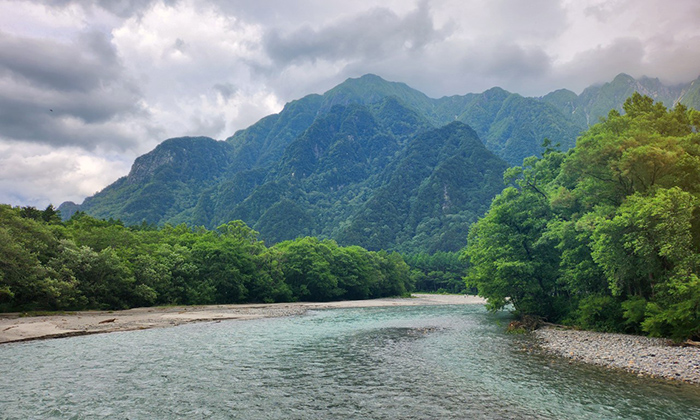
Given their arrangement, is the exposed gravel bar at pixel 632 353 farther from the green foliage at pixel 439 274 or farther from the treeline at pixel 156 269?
the green foliage at pixel 439 274

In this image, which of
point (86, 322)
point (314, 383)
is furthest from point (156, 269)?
point (314, 383)

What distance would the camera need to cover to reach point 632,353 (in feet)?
81.7

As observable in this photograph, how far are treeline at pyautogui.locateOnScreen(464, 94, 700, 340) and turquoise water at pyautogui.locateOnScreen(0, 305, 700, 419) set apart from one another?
910cm

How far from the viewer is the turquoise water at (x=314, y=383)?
53.2 ft

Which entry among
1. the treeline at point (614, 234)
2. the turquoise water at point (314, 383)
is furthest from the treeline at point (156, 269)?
the treeline at point (614, 234)

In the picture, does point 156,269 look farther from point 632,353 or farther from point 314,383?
point 632,353

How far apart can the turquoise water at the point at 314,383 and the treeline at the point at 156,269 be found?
2071 cm

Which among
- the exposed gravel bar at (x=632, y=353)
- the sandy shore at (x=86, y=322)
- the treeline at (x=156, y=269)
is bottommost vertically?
the exposed gravel bar at (x=632, y=353)

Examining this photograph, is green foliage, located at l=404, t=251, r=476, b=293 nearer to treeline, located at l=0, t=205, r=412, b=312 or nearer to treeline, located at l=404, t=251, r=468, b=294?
treeline, located at l=404, t=251, r=468, b=294

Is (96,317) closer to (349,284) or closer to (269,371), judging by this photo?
(269,371)

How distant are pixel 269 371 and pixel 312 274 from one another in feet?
274

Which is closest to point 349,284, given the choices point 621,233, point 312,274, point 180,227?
point 312,274

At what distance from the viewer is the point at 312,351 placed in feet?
99.7

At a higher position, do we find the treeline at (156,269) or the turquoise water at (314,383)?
the treeline at (156,269)
